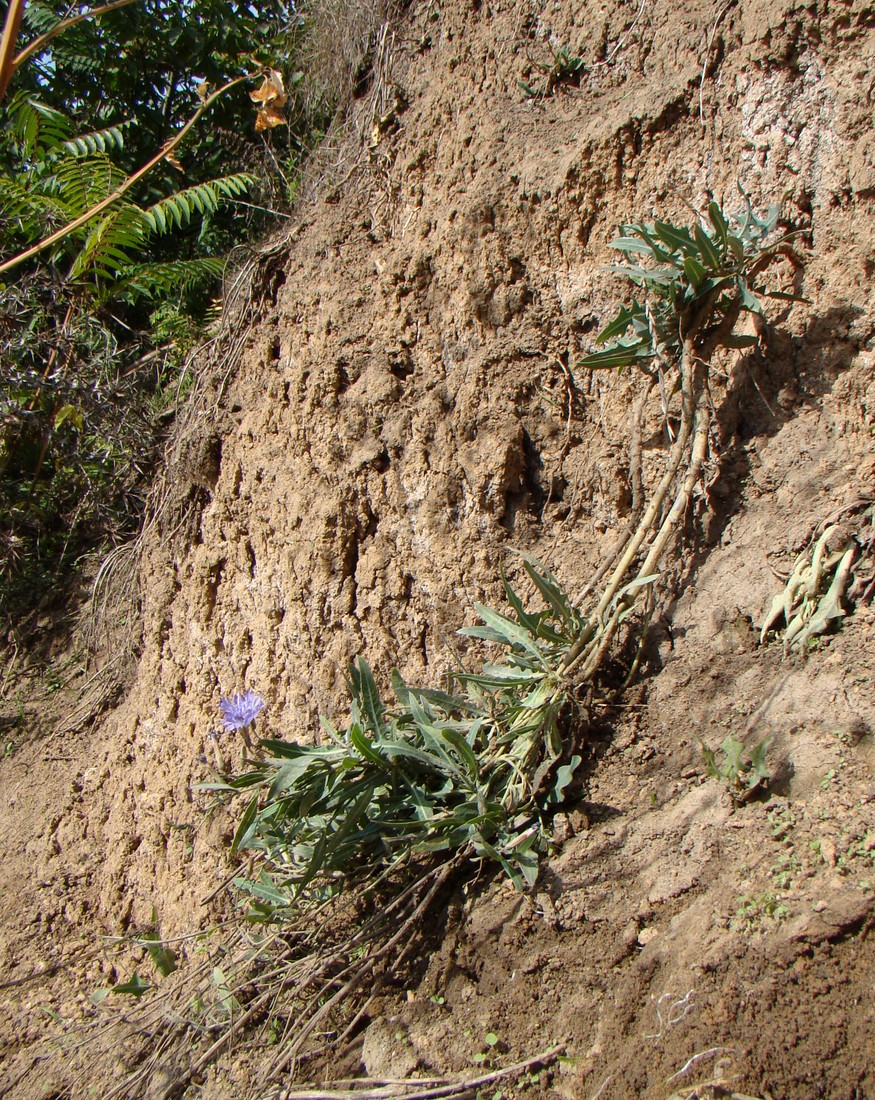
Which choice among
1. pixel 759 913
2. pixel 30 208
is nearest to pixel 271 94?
pixel 30 208

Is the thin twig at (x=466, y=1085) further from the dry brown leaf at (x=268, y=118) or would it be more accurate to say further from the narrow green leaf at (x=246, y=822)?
the dry brown leaf at (x=268, y=118)

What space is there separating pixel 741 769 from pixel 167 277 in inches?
163

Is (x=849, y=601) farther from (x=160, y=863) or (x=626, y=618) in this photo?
(x=160, y=863)

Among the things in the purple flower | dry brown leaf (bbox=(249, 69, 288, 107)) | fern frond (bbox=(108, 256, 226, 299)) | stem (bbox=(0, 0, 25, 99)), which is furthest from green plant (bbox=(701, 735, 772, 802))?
dry brown leaf (bbox=(249, 69, 288, 107))

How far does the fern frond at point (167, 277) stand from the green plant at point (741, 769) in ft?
12.1

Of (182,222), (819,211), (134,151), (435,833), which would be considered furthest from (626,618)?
(134,151)

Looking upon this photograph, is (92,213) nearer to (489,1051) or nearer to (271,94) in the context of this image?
(271,94)

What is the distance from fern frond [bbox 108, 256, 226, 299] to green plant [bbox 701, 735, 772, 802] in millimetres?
3700

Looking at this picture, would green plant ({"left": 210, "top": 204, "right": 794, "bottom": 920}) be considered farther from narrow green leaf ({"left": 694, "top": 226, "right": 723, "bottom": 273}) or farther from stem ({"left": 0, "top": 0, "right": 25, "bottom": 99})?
stem ({"left": 0, "top": 0, "right": 25, "bottom": 99})

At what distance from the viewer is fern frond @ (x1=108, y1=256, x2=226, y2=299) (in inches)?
197

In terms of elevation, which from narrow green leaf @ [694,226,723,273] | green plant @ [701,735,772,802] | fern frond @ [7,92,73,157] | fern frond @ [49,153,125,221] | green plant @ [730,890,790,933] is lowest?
green plant @ [730,890,790,933]

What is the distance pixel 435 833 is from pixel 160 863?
160 cm

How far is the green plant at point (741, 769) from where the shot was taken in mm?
2109

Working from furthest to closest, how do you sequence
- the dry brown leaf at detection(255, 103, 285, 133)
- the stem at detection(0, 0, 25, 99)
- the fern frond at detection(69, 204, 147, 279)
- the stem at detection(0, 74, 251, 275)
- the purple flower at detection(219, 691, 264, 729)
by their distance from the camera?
the fern frond at detection(69, 204, 147, 279)
the dry brown leaf at detection(255, 103, 285, 133)
the purple flower at detection(219, 691, 264, 729)
the stem at detection(0, 74, 251, 275)
the stem at detection(0, 0, 25, 99)
